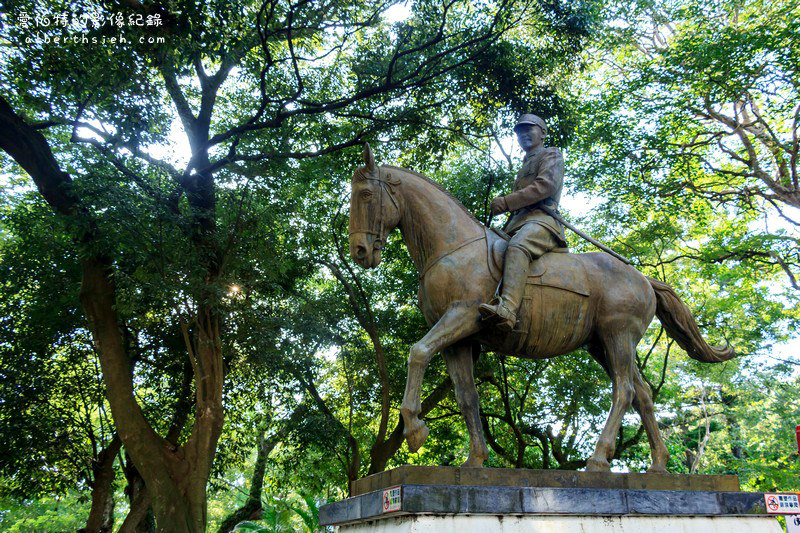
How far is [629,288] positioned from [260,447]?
48.2 ft

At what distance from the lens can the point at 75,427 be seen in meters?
15.5

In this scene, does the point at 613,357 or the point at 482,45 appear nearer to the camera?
the point at 613,357

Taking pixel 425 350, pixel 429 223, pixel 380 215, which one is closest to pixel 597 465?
pixel 425 350

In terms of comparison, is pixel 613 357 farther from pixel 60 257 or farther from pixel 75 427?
pixel 75 427

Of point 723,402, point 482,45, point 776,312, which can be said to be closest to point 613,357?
point 482,45

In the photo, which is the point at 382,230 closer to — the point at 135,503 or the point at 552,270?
the point at 552,270

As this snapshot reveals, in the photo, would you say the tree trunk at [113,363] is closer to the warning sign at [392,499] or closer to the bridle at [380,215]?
the bridle at [380,215]

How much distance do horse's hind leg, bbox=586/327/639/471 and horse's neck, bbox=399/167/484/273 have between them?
1.60m

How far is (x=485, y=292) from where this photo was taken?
5.28 metres

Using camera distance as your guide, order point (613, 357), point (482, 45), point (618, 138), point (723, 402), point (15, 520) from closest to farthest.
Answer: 1. point (613, 357)
2. point (482, 45)
3. point (618, 138)
4. point (723, 402)
5. point (15, 520)

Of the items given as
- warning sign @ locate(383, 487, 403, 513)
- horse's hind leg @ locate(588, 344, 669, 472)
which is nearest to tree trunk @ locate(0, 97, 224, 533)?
warning sign @ locate(383, 487, 403, 513)

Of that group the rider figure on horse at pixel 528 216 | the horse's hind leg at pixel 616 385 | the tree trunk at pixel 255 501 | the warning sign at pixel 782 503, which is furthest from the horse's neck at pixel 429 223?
the tree trunk at pixel 255 501

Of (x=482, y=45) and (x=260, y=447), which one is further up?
(x=482, y=45)

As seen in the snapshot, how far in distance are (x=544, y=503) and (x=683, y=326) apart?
269 cm
